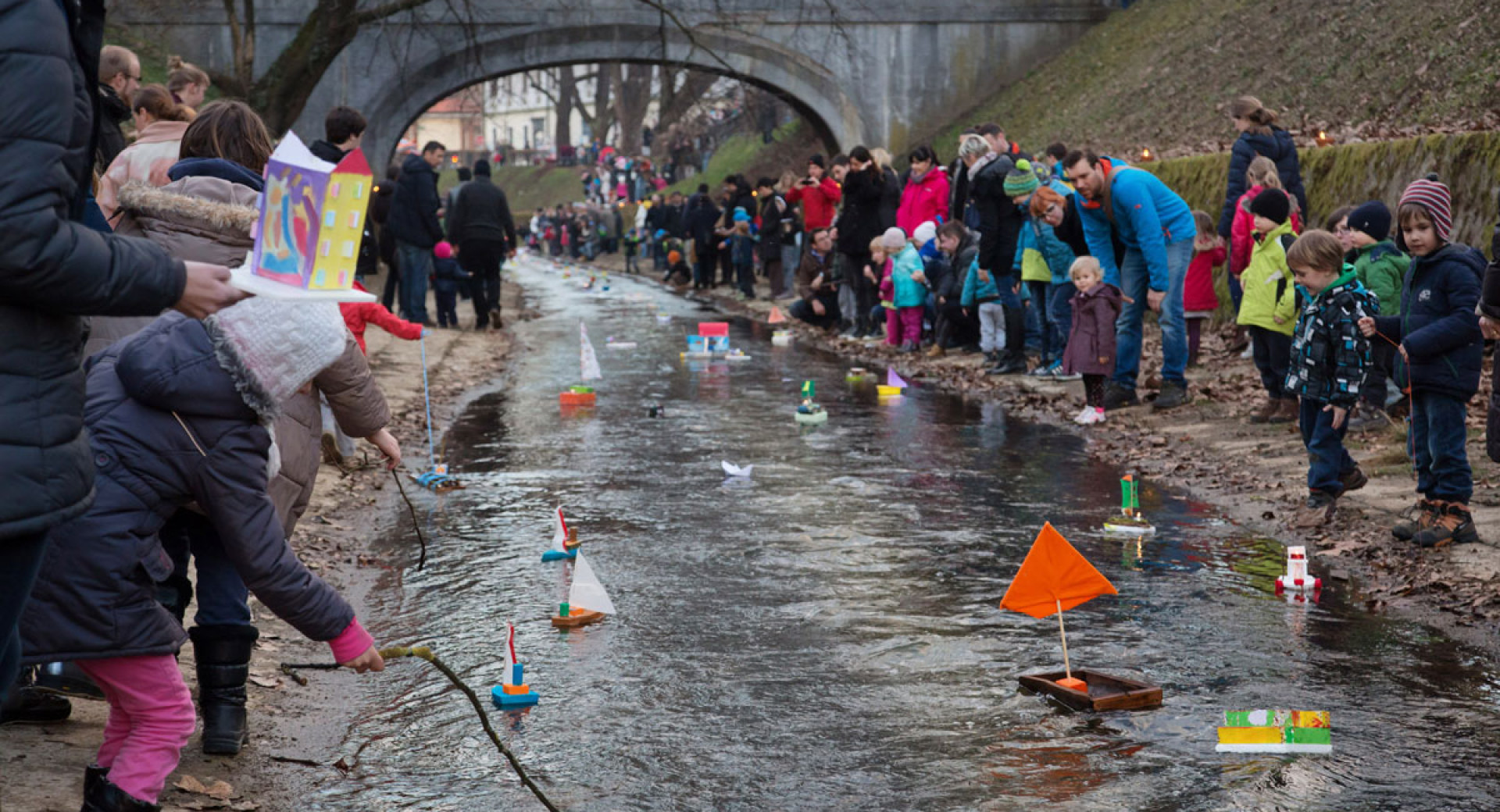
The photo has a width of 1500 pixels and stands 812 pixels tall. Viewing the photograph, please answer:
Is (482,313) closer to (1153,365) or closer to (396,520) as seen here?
(1153,365)

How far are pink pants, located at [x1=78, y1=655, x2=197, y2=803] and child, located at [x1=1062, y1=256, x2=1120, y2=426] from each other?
375 inches

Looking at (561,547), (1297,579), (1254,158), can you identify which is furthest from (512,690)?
(1254,158)

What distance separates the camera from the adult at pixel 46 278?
9.93 ft

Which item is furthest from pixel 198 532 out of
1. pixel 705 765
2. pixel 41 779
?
pixel 705 765

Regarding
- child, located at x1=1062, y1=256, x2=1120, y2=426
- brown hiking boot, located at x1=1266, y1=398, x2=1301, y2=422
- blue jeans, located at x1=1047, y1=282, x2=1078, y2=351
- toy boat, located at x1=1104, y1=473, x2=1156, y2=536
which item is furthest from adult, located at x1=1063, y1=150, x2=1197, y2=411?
toy boat, located at x1=1104, y1=473, x2=1156, y2=536

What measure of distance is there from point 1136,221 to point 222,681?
9.47m

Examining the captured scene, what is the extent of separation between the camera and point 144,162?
712 cm

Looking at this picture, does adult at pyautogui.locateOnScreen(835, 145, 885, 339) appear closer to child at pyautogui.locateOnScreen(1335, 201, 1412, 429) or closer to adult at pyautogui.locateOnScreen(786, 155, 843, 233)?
adult at pyautogui.locateOnScreen(786, 155, 843, 233)

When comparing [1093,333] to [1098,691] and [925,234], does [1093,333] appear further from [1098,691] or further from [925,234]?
[1098,691]

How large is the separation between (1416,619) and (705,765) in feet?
11.1

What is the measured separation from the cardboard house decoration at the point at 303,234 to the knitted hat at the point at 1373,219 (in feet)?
26.0

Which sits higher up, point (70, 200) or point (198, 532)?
point (70, 200)

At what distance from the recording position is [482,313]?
23.0m

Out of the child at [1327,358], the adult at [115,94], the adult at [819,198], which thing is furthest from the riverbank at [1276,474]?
the adult at [819,198]
